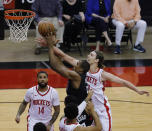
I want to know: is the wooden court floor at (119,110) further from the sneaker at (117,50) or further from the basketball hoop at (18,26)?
the sneaker at (117,50)

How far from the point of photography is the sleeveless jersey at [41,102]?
4.74 m

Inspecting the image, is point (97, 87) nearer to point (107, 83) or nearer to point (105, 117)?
point (105, 117)

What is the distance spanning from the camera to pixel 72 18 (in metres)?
9.55

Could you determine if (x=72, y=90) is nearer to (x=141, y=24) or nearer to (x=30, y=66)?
(x=30, y=66)

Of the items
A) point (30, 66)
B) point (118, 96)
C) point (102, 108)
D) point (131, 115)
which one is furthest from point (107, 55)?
point (102, 108)

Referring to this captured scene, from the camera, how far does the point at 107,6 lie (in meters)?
9.63

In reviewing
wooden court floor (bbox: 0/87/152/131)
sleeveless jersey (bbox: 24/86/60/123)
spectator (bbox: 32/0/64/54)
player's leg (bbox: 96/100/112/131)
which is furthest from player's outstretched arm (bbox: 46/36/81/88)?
spectator (bbox: 32/0/64/54)

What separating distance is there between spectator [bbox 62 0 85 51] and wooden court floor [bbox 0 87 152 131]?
2272mm

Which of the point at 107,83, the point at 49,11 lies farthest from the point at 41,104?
the point at 49,11

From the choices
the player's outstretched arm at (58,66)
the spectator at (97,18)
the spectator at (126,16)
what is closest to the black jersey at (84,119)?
the player's outstretched arm at (58,66)

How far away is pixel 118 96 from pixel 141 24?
118 inches

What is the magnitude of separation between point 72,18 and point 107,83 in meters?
2.20

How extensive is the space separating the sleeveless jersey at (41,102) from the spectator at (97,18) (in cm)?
486

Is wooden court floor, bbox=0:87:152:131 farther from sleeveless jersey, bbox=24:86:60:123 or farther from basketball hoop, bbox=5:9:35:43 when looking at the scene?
basketball hoop, bbox=5:9:35:43
